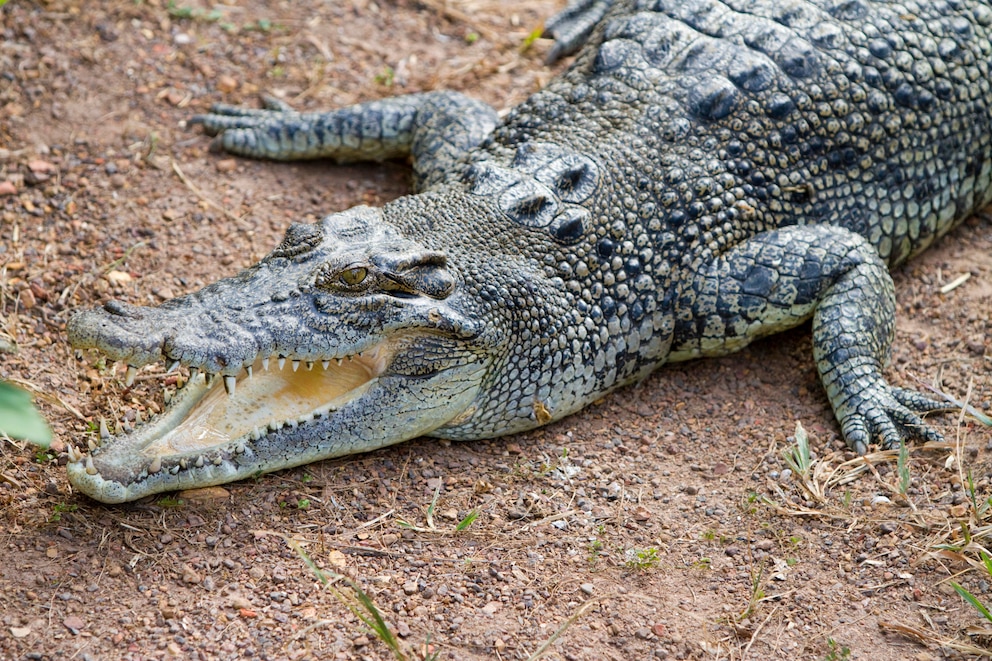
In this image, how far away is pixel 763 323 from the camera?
181 inches

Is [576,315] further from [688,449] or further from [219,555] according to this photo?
[219,555]

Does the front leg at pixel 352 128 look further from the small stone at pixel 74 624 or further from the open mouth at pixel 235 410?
the small stone at pixel 74 624

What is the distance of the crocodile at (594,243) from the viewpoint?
3758 mm

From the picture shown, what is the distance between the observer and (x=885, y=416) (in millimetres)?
4320

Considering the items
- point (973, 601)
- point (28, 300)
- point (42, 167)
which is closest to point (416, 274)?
point (28, 300)

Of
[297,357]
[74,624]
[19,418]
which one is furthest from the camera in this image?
[297,357]

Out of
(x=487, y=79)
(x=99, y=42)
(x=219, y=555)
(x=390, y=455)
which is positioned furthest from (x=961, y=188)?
(x=99, y=42)

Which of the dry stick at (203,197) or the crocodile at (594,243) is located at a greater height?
the crocodile at (594,243)

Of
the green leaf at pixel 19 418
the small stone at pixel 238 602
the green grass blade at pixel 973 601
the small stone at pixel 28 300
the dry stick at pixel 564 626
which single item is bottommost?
the small stone at pixel 238 602

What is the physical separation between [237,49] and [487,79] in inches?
55.1

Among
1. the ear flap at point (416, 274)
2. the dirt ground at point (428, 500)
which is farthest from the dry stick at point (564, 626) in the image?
the ear flap at point (416, 274)

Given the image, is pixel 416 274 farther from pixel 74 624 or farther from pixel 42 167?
pixel 42 167

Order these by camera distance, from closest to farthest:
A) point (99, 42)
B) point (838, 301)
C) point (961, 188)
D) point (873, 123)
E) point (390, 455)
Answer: point (390, 455)
point (838, 301)
point (873, 123)
point (961, 188)
point (99, 42)

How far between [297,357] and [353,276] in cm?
34
